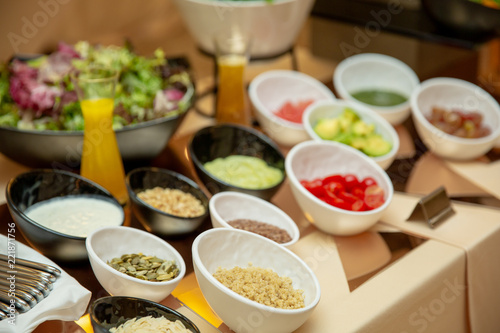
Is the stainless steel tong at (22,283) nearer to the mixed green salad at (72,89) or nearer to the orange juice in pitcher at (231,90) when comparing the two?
the mixed green salad at (72,89)

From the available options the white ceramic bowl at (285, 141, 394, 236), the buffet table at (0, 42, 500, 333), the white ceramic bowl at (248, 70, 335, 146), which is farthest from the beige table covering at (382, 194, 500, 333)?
the white ceramic bowl at (248, 70, 335, 146)

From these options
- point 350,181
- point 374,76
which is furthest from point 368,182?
point 374,76

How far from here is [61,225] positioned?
121 cm

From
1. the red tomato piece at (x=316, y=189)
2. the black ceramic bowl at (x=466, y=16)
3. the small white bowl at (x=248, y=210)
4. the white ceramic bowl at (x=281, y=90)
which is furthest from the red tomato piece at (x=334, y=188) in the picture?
the black ceramic bowl at (x=466, y=16)

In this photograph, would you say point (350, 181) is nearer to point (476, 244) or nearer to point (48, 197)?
point (476, 244)

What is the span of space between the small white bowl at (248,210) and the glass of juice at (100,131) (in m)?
0.27

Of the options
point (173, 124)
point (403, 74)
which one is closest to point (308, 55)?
point (403, 74)

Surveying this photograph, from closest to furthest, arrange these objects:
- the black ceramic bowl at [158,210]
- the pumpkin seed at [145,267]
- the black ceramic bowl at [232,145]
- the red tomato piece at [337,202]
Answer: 1. the pumpkin seed at [145,267]
2. the black ceramic bowl at [158,210]
3. the red tomato piece at [337,202]
4. the black ceramic bowl at [232,145]

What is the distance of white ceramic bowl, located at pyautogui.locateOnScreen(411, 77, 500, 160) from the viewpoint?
1675mm

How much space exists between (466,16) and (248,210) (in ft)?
4.04

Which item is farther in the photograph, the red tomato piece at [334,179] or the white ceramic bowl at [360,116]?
the white ceramic bowl at [360,116]

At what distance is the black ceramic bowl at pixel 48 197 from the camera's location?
1.10 m

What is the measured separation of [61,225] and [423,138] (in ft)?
3.70

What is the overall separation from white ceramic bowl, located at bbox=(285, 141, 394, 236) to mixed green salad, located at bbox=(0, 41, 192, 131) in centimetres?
37
